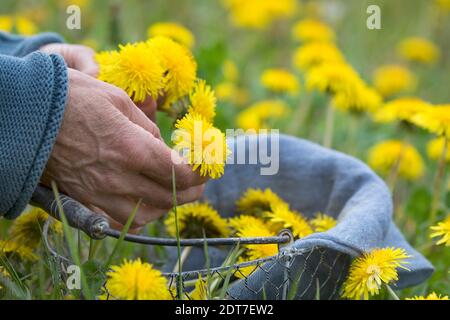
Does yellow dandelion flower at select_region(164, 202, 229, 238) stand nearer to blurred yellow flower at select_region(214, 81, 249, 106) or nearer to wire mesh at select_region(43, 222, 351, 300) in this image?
wire mesh at select_region(43, 222, 351, 300)

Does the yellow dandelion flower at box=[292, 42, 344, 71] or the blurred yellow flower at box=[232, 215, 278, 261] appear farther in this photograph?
the yellow dandelion flower at box=[292, 42, 344, 71]

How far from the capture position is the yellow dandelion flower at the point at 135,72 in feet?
4.12

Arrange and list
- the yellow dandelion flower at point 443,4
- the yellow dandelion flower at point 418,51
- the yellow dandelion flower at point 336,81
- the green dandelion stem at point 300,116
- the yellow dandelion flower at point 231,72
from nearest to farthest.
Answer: the yellow dandelion flower at point 336,81, the green dandelion stem at point 300,116, the yellow dandelion flower at point 231,72, the yellow dandelion flower at point 418,51, the yellow dandelion flower at point 443,4

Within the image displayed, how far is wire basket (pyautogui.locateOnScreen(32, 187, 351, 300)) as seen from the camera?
43.6 inches

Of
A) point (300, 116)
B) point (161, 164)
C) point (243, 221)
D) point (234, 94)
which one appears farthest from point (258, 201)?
point (234, 94)

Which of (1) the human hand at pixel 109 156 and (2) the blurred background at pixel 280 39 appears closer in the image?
(1) the human hand at pixel 109 156

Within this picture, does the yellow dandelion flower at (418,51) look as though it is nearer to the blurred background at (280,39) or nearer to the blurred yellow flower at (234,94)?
the blurred background at (280,39)

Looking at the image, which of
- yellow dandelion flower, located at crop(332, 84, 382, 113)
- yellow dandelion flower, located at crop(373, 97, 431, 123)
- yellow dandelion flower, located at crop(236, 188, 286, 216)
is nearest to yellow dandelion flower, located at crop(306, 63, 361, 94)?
yellow dandelion flower, located at crop(332, 84, 382, 113)

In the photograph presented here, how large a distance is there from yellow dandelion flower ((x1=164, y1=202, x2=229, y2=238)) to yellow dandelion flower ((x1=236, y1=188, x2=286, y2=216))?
0.25 feet

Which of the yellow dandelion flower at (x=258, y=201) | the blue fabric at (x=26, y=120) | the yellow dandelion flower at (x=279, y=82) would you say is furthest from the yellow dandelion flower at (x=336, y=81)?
the blue fabric at (x=26, y=120)

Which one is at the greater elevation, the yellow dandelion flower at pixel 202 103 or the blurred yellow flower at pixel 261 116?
the yellow dandelion flower at pixel 202 103

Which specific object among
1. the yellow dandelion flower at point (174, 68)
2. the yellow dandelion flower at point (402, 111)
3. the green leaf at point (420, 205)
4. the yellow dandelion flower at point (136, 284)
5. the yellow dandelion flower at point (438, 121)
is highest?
the yellow dandelion flower at point (174, 68)

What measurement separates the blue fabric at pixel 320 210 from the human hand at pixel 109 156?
0.67ft

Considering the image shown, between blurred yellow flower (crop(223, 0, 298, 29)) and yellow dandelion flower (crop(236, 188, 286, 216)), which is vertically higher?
blurred yellow flower (crop(223, 0, 298, 29))
